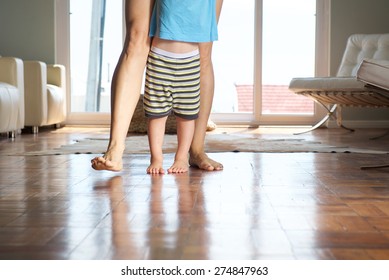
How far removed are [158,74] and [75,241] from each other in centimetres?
123

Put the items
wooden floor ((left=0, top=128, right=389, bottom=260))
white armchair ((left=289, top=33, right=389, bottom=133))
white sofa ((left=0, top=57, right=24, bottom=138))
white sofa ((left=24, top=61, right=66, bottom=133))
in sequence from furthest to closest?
white sofa ((left=24, top=61, right=66, bottom=133)), white armchair ((left=289, top=33, right=389, bottom=133)), white sofa ((left=0, top=57, right=24, bottom=138)), wooden floor ((left=0, top=128, right=389, bottom=260))

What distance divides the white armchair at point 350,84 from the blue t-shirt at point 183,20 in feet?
6.90

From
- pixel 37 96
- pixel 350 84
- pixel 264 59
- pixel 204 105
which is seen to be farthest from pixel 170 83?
pixel 264 59

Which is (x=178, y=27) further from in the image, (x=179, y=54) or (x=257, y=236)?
(x=257, y=236)

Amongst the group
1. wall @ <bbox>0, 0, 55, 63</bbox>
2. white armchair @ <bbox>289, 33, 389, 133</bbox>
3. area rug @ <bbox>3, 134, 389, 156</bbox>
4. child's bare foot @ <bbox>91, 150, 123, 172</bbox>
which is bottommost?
area rug @ <bbox>3, 134, 389, 156</bbox>

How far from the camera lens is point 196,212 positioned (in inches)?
73.9

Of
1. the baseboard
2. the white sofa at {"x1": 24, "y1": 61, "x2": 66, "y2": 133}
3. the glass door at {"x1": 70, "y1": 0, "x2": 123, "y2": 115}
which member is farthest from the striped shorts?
the glass door at {"x1": 70, "y1": 0, "x2": 123, "y2": 115}

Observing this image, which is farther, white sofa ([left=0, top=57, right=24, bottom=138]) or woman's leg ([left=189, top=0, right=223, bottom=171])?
white sofa ([left=0, top=57, right=24, bottom=138])

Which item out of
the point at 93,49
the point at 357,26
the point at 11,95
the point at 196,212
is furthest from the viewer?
the point at 93,49

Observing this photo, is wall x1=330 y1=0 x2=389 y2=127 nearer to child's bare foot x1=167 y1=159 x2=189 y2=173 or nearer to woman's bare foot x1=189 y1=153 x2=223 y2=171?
woman's bare foot x1=189 y1=153 x2=223 y2=171

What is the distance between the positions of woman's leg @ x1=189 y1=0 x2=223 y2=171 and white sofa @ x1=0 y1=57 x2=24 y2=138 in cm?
216

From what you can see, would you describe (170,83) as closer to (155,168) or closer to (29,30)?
(155,168)

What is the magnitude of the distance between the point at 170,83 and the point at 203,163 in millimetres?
397

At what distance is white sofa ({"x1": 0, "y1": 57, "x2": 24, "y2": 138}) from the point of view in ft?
15.8
